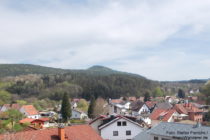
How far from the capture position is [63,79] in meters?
157

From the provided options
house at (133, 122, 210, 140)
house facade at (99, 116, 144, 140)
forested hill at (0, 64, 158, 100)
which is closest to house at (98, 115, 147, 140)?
house facade at (99, 116, 144, 140)

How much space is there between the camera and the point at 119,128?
3369 centimetres

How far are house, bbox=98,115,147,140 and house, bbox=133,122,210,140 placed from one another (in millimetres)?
5596

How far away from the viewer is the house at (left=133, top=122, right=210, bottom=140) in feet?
78.2

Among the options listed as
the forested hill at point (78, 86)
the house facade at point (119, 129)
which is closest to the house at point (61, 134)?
the house facade at point (119, 129)

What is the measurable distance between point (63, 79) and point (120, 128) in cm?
12674

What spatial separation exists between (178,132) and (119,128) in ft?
33.7

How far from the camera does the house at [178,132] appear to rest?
938 inches

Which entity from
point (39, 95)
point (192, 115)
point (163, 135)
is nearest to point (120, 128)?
point (163, 135)

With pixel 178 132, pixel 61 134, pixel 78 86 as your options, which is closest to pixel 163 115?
pixel 178 132

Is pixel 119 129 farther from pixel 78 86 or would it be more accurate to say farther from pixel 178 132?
pixel 78 86

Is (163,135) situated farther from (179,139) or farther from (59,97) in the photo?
(59,97)

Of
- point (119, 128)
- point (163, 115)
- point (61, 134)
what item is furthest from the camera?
point (163, 115)

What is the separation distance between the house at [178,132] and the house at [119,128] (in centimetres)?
560
